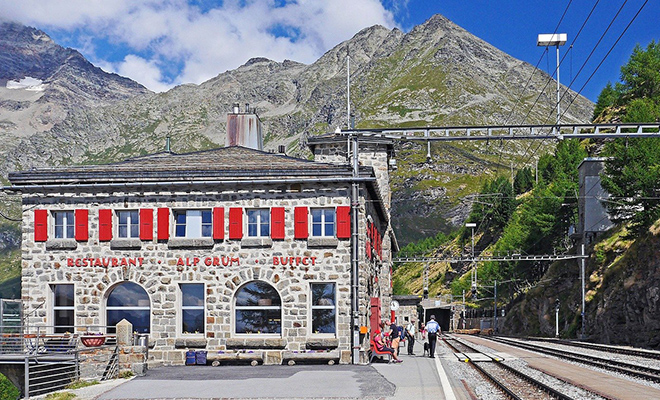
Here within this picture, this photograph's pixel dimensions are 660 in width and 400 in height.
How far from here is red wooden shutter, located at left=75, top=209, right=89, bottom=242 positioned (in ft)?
88.5

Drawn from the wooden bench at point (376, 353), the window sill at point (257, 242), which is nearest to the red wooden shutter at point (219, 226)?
the window sill at point (257, 242)

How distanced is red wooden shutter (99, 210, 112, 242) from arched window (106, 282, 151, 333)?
1.72m

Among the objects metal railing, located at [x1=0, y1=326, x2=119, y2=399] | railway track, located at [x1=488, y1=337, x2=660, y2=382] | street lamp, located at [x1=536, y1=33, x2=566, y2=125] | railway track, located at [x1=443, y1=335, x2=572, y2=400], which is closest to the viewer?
railway track, located at [x1=443, y1=335, x2=572, y2=400]

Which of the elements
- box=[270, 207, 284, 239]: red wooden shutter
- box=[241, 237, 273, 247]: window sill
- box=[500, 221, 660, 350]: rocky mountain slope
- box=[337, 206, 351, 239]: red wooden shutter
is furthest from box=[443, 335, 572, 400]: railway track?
box=[500, 221, 660, 350]: rocky mountain slope

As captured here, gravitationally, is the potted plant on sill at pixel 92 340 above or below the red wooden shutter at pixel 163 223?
below

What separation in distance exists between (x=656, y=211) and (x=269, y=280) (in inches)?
1293

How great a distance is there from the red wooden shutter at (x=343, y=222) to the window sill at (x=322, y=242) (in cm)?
24

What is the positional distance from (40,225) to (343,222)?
10.6 metres

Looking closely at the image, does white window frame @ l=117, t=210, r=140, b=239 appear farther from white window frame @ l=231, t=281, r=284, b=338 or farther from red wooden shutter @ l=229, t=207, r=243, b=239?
white window frame @ l=231, t=281, r=284, b=338

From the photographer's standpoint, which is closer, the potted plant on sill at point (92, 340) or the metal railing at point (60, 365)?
the metal railing at point (60, 365)

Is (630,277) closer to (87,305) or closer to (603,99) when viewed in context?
(87,305)

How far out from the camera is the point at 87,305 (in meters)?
26.6

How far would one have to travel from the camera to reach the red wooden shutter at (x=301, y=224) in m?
26.3

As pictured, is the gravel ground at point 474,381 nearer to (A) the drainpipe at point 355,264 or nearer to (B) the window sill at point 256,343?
(A) the drainpipe at point 355,264
